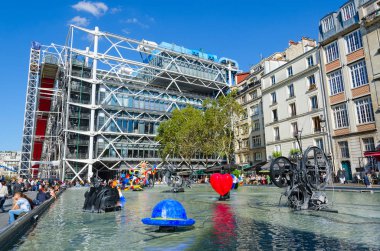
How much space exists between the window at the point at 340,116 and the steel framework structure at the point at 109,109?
34182mm

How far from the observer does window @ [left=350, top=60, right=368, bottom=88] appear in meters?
34.6

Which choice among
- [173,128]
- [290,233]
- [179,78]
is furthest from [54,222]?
[179,78]

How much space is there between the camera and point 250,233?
878cm

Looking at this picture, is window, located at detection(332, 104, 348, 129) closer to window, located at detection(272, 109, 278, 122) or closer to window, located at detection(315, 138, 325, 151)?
window, located at detection(315, 138, 325, 151)

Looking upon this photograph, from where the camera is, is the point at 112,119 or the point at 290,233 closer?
the point at 290,233

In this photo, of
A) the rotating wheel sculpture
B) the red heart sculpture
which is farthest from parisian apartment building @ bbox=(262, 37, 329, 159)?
the rotating wheel sculpture

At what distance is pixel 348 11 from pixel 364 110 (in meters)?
12.6

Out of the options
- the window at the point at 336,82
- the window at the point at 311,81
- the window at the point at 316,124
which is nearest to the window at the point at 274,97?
the window at the point at 311,81

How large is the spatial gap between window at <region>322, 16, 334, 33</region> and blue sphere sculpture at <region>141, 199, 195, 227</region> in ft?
128

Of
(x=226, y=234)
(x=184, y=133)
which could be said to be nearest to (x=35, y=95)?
(x=184, y=133)

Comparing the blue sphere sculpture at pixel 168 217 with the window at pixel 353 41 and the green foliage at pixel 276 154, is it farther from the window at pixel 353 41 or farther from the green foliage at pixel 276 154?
the green foliage at pixel 276 154

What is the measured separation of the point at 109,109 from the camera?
197ft

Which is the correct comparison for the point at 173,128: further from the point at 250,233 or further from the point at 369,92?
the point at 250,233

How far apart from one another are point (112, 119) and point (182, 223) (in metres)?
53.2
